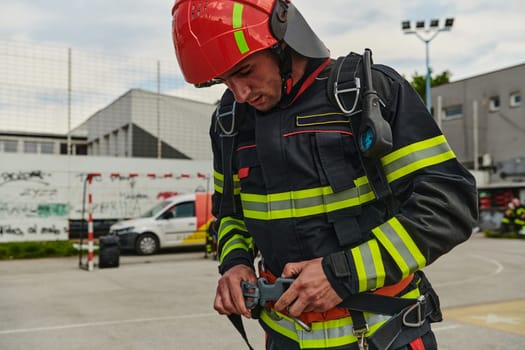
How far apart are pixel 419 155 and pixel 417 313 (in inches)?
17.0

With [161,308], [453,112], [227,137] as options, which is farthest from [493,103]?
[227,137]

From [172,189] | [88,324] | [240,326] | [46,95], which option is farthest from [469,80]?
[240,326]

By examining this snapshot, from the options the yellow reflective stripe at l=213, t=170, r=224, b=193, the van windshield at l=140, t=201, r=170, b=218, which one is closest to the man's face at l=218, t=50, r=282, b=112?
the yellow reflective stripe at l=213, t=170, r=224, b=193

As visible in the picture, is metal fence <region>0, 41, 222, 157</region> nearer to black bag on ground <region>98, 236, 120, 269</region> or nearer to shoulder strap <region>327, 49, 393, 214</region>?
black bag on ground <region>98, 236, 120, 269</region>

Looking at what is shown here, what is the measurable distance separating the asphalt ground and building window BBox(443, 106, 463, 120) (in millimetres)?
20447

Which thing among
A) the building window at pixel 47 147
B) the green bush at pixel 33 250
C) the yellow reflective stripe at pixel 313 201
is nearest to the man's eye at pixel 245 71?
the yellow reflective stripe at pixel 313 201

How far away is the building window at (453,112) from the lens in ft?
103

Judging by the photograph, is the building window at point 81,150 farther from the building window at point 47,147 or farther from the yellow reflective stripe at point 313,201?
the yellow reflective stripe at point 313,201

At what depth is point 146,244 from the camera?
15.3m

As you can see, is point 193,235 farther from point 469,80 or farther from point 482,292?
point 469,80

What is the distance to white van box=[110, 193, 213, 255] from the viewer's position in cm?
1523

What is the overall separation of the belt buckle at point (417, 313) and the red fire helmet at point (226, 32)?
723 mm

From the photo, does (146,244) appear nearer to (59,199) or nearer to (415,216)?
(59,199)

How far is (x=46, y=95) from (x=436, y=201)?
53.8 ft
